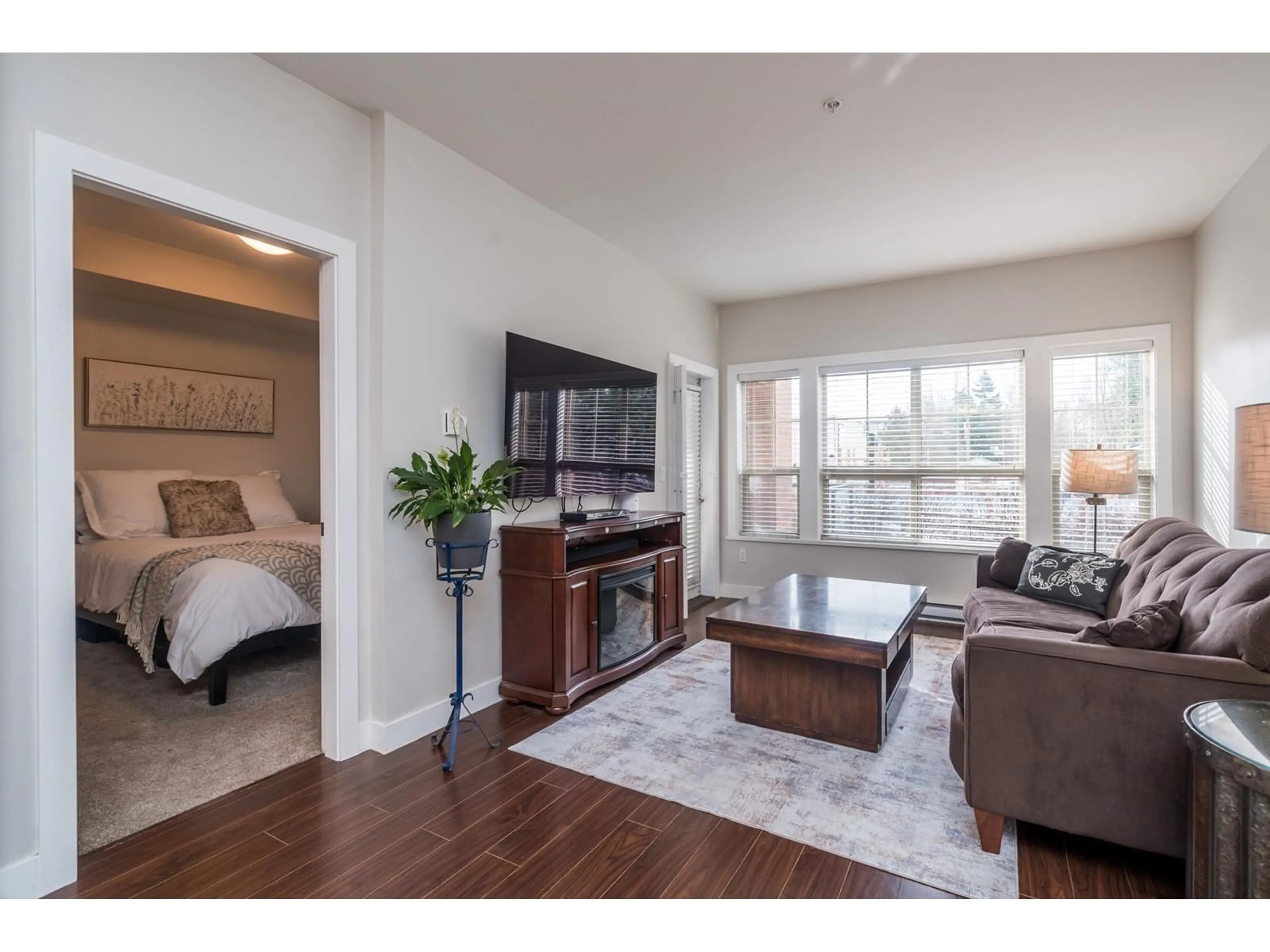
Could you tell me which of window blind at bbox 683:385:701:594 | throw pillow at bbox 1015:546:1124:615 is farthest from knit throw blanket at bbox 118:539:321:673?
throw pillow at bbox 1015:546:1124:615

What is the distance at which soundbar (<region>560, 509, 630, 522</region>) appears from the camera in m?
3.47

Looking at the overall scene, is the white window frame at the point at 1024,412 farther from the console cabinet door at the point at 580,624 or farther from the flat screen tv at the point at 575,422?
the console cabinet door at the point at 580,624

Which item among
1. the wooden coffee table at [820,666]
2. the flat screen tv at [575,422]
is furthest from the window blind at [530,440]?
the wooden coffee table at [820,666]

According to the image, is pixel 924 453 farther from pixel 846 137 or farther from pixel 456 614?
pixel 456 614

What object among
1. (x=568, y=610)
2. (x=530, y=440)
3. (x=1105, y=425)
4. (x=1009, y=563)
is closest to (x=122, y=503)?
(x=530, y=440)

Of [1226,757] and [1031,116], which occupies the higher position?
[1031,116]

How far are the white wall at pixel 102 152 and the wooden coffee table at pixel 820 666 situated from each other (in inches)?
91.3

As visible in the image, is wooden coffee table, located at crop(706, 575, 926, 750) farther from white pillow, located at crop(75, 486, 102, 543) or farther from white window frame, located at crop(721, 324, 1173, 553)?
white pillow, located at crop(75, 486, 102, 543)

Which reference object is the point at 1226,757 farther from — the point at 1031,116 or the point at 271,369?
the point at 271,369

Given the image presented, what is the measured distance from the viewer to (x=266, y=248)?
3.54 metres

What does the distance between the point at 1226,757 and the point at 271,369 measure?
651 cm

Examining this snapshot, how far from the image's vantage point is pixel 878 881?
1.79m

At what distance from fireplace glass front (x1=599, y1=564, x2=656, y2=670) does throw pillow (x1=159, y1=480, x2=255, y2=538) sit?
304 centimetres

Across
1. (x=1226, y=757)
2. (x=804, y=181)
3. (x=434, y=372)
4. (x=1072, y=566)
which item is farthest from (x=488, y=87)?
(x=1072, y=566)
